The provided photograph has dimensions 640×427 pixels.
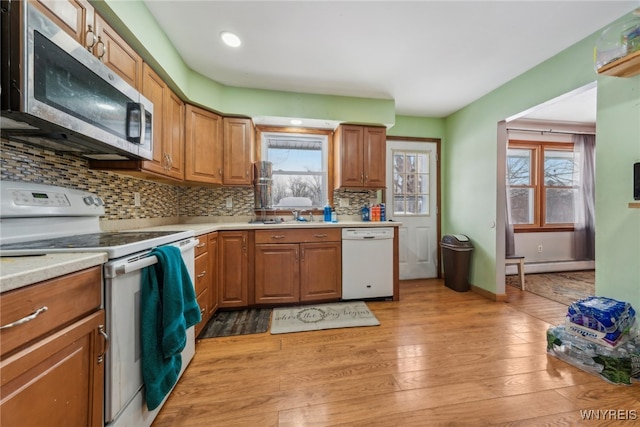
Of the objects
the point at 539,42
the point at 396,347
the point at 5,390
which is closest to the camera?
the point at 5,390

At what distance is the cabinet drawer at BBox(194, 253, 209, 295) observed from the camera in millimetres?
1905

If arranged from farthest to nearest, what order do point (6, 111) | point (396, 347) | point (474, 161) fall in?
point (474, 161), point (396, 347), point (6, 111)

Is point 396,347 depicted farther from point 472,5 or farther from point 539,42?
point 539,42

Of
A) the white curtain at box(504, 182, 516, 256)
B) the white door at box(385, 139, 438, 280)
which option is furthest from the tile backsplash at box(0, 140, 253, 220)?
the white curtain at box(504, 182, 516, 256)

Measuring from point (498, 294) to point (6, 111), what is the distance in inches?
157

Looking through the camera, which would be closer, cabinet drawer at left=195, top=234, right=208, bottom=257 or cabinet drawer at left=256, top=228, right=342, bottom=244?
cabinet drawer at left=195, top=234, right=208, bottom=257

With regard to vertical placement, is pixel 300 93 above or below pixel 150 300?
above

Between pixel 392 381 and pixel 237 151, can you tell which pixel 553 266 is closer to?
pixel 392 381

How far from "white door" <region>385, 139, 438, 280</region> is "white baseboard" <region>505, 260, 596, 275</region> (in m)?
1.48

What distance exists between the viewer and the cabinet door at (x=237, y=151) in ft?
8.91

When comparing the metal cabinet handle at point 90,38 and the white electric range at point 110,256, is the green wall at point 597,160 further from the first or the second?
the metal cabinet handle at point 90,38

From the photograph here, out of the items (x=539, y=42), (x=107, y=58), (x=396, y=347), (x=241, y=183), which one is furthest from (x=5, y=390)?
(x=539, y=42)

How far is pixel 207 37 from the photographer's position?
6.41ft

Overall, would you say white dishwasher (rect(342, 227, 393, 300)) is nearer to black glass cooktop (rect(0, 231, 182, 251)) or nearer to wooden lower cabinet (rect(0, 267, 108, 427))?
black glass cooktop (rect(0, 231, 182, 251))
